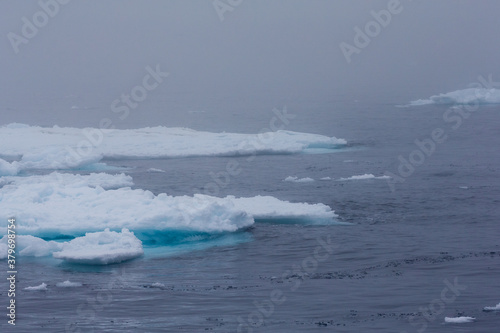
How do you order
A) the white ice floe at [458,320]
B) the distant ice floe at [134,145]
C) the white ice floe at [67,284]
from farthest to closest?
the distant ice floe at [134,145]
the white ice floe at [67,284]
the white ice floe at [458,320]

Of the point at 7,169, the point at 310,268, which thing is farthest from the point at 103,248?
the point at 7,169

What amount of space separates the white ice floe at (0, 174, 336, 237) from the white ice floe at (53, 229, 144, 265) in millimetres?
1077

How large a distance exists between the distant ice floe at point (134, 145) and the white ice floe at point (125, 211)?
34.0 ft

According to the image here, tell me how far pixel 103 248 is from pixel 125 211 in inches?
96.4

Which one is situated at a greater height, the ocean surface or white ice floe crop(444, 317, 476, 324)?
the ocean surface

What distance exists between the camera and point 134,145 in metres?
34.2

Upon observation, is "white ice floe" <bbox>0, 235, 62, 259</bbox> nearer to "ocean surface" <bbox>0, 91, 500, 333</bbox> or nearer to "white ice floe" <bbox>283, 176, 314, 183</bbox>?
"ocean surface" <bbox>0, 91, 500, 333</bbox>

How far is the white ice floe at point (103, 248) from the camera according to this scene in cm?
1430

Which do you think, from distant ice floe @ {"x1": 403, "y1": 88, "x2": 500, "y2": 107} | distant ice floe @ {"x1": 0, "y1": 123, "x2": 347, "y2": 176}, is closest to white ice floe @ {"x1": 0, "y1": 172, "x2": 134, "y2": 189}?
distant ice floe @ {"x1": 0, "y1": 123, "x2": 347, "y2": 176}

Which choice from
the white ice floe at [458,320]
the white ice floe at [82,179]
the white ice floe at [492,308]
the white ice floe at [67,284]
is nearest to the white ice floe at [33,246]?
the white ice floe at [67,284]

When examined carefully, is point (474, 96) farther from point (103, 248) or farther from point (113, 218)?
point (103, 248)

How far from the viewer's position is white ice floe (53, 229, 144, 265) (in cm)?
1430

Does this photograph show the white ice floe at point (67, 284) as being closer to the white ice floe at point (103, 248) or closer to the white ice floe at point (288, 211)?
→ the white ice floe at point (103, 248)

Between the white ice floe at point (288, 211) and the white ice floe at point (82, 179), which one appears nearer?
the white ice floe at point (288, 211)
